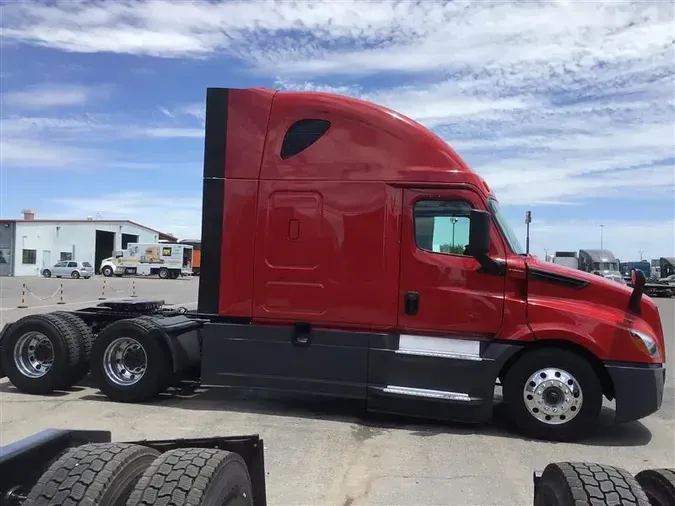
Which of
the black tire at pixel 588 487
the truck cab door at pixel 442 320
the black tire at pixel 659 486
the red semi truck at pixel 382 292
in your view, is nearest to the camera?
the black tire at pixel 588 487

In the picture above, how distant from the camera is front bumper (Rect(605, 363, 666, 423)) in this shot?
240 inches

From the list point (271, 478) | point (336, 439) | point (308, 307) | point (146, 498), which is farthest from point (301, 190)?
point (146, 498)

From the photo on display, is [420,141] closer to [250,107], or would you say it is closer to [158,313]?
[250,107]

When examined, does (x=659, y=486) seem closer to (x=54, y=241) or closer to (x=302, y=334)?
(x=302, y=334)

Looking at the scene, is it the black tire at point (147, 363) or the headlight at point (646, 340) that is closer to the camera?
the headlight at point (646, 340)

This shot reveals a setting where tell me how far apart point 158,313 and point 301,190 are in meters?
3.08

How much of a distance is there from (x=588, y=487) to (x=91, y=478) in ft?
6.16

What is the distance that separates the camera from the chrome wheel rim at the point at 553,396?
20.3 ft

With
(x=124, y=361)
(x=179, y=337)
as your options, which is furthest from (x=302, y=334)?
(x=124, y=361)

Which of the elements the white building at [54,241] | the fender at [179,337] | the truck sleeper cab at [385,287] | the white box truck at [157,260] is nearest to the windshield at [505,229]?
the truck sleeper cab at [385,287]

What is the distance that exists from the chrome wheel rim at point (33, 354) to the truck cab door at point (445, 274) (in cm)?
473

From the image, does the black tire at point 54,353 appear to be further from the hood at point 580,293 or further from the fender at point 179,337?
Result: the hood at point 580,293

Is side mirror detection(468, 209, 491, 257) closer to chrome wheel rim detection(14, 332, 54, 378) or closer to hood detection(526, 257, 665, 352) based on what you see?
hood detection(526, 257, 665, 352)

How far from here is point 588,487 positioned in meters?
2.36
